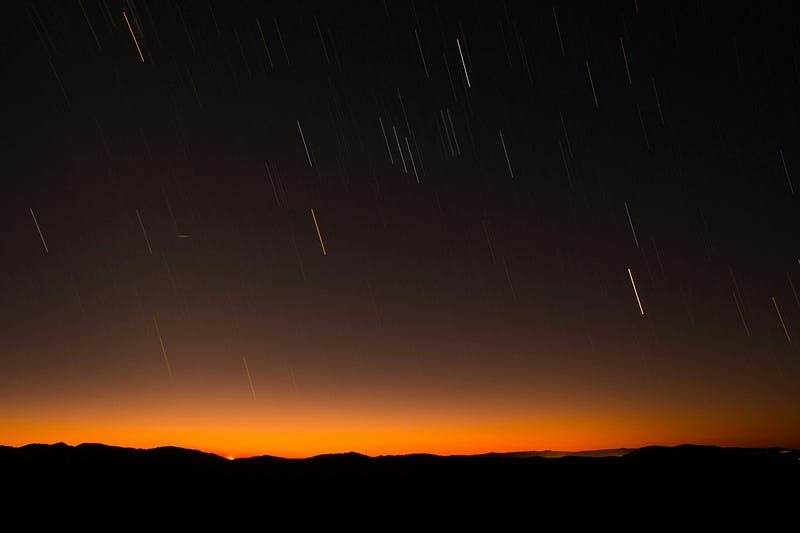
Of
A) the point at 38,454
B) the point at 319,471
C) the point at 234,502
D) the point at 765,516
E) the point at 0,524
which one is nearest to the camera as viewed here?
the point at 0,524

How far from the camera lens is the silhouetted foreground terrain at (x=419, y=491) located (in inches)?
941

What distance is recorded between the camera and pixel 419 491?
30.8m

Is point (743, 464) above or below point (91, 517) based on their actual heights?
below

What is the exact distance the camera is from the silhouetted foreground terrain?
941 inches

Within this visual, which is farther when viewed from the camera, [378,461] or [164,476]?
[378,461]

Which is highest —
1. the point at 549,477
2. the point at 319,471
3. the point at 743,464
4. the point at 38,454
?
the point at 38,454

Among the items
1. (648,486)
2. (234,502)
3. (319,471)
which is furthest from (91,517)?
(648,486)

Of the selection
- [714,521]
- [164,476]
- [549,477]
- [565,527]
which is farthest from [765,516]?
[164,476]

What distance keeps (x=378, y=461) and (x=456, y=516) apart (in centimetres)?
2469

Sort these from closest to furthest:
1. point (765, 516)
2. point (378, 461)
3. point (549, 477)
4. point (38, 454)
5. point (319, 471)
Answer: point (765, 516) → point (549, 477) → point (319, 471) → point (38, 454) → point (378, 461)

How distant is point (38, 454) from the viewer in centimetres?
4381

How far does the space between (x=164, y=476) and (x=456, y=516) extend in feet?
73.2

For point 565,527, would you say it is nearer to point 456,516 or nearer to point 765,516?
point 456,516

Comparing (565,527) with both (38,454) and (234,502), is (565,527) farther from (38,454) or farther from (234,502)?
(38,454)
